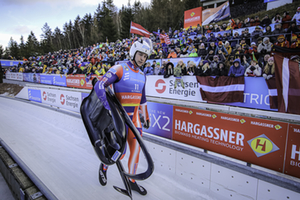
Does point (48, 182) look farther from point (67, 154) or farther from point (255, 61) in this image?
point (255, 61)

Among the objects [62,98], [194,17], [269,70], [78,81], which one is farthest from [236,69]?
[194,17]

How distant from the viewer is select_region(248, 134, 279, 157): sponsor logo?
83.1 inches

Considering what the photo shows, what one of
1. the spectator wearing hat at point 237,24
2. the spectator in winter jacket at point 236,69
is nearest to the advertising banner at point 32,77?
the spectator in winter jacket at point 236,69

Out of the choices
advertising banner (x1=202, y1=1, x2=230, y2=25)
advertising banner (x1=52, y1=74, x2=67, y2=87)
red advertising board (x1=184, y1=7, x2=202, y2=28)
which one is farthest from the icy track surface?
red advertising board (x1=184, y1=7, x2=202, y2=28)

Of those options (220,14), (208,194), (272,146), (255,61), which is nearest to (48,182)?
(208,194)

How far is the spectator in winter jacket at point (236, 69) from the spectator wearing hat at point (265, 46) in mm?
1055

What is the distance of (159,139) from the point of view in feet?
10.3

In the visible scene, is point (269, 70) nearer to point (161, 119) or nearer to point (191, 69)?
point (191, 69)

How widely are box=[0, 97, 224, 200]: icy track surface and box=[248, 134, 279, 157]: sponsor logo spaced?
0.86 m

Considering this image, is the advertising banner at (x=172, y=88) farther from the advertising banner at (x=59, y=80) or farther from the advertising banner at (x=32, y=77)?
the advertising banner at (x=32, y=77)

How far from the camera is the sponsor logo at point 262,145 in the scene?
2.11 metres

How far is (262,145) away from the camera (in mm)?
2178

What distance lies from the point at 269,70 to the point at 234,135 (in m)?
3.66

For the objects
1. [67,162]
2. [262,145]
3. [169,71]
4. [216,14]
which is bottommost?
[67,162]
